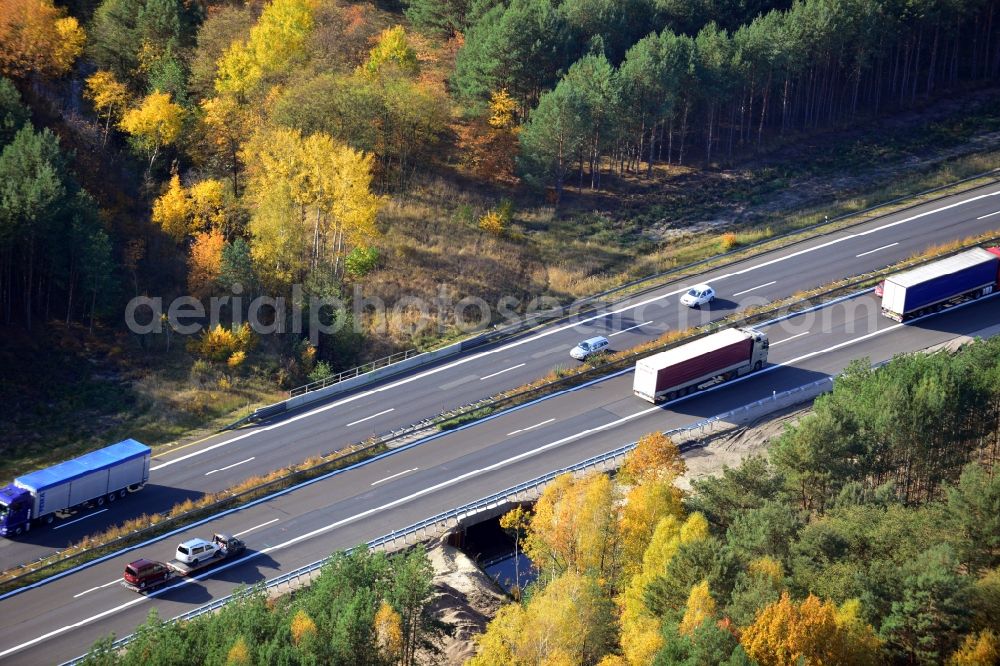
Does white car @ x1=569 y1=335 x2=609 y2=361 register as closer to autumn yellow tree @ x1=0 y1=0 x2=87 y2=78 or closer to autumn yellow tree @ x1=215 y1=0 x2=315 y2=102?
autumn yellow tree @ x1=215 y1=0 x2=315 y2=102

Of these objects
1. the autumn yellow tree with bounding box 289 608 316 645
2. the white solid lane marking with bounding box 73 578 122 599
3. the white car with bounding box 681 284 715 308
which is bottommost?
the white solid lane marking with bounding box 73 578 122 599

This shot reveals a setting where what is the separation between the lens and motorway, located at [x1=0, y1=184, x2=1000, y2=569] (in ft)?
190

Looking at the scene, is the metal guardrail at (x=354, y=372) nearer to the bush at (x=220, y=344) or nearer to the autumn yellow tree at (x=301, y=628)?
the bush at (x=220, y=344)

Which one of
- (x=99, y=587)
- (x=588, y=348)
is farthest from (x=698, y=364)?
(x=99, y=587)

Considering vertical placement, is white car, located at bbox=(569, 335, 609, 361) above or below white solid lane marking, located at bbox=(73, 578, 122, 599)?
above

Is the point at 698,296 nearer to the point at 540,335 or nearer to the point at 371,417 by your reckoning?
the point at 540,335

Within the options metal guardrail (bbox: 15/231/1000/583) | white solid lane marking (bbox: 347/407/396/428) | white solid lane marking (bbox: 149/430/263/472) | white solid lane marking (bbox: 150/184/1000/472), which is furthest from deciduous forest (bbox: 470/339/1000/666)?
white solid lane marking (bbox: 149/430/263/472)

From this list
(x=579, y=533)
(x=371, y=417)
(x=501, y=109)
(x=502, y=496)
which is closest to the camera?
(x=579, y=533)

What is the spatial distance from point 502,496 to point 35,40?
51.1 metres

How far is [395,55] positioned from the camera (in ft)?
294

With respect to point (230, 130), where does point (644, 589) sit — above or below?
below

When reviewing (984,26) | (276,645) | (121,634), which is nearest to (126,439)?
(121,634)

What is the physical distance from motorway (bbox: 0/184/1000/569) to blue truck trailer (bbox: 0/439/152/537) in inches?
26.8

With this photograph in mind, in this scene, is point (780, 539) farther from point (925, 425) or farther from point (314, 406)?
point (314, 406)
